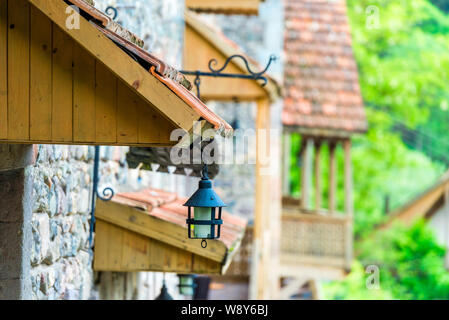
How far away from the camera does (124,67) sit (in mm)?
2930

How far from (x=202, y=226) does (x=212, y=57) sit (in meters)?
3.64

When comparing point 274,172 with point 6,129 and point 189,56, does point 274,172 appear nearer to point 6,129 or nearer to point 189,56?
point 189,56

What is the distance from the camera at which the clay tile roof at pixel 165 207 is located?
4496 mm

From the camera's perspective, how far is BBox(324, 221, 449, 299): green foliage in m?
16.7

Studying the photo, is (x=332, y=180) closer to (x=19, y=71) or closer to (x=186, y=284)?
(x=186, y=284)

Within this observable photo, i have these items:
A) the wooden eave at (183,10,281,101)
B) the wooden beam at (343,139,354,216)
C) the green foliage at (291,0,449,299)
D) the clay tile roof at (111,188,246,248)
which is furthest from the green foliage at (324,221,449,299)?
the clay tile roof at (111,188,246,248)

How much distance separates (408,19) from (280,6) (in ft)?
21.4

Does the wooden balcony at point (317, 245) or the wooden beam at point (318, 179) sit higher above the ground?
the wooden beam at point (318, 179)

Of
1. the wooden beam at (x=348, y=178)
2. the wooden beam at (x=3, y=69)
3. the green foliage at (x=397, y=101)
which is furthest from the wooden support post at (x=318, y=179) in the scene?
the wooden beam at (x=3, y=69)

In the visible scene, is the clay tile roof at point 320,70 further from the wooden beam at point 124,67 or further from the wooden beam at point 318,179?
the wooden beam at point 124,67

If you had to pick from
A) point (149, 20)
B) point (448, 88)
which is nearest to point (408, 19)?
point (448, 88)

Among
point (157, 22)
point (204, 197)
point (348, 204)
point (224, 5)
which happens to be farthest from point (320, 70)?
point (204, 197)

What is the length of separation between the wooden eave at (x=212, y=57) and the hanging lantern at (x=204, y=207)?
3416 millimetres

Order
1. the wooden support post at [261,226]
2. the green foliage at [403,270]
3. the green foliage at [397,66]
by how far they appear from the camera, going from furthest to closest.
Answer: the green foliage at [397,66], the green foliage at [403,270], the wooden support post at [261,226]
